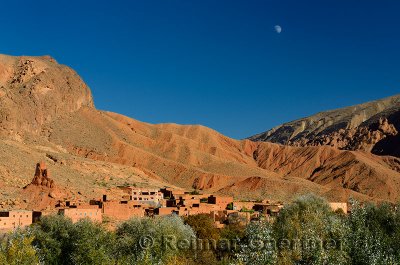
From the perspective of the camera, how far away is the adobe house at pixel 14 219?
38.6m

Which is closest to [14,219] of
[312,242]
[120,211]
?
[120,211]

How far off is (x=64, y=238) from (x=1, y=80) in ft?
311

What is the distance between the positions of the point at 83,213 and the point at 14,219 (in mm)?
5208

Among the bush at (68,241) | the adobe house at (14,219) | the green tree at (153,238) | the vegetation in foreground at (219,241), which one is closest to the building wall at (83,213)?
the adobe house at (14,219)

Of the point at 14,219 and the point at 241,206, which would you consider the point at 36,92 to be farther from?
the point at 14,219

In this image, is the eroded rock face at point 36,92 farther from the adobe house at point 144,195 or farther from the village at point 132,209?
the village at point 132,209

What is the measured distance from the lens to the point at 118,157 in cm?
11431

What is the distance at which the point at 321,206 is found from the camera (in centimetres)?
4419

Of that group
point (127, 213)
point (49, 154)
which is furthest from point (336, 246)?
point (49, 154)

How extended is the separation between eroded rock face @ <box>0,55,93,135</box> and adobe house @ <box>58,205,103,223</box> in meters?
57.3

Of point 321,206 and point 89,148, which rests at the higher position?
point 89,148

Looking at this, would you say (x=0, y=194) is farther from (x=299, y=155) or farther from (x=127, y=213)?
(x=299, y=155)

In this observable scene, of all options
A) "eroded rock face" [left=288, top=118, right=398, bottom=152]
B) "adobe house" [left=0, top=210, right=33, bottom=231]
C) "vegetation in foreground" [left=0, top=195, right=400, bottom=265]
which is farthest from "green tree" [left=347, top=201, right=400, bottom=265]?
"eroded rock face" [left=288, top=118, right=398, bottom=152]

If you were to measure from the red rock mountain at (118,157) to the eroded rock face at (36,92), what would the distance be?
224 mm
